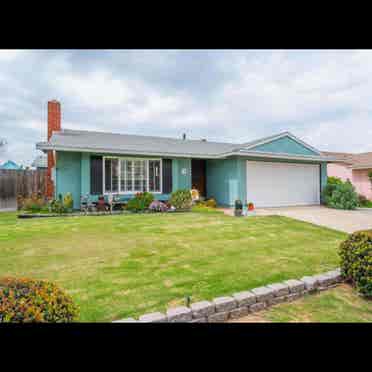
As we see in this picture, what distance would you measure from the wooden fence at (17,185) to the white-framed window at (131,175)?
4.26 metres

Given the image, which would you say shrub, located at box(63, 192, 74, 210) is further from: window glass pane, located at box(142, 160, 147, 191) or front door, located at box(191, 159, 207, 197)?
front door, located at box(191, 159, 207, 197)

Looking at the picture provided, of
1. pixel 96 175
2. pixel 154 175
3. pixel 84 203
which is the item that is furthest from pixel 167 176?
pixel 84 203

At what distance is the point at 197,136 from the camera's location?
21984mm

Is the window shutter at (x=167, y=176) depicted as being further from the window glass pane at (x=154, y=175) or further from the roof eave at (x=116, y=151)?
the roof eave at (x=116, y=151)

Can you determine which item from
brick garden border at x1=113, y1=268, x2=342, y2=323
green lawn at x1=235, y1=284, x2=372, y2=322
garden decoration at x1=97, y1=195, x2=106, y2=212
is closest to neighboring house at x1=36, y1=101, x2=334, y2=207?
garden decoration at x1=97, y1=195, x2=106, y2=212

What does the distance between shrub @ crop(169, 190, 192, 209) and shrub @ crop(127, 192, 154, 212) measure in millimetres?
1022

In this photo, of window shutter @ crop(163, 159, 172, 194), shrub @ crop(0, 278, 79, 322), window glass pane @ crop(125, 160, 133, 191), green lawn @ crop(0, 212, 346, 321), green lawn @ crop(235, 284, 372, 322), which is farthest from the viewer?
window shutter @ crop(163, 159, 172, 194)

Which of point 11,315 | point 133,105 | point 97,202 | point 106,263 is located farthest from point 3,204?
point 11,315

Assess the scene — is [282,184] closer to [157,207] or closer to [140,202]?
[157,207]

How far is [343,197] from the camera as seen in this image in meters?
11.9

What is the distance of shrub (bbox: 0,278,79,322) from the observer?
1.60 metres
